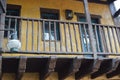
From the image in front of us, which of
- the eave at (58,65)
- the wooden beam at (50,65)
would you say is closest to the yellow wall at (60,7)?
the eave at (58,65)

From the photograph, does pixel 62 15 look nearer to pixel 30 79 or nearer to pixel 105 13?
pixel 105 13

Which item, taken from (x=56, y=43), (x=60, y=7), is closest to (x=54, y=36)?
(x=56, y=43)

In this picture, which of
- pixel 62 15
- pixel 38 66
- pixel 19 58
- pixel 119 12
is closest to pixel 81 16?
pixel 62 15

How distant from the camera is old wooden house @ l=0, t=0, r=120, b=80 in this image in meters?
6.24

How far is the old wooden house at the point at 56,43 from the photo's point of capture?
6.24m

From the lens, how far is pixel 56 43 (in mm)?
8078

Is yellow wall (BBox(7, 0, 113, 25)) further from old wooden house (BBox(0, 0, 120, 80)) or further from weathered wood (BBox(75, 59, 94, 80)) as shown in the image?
weathered wood (BBox(75, 59, 94, 80))

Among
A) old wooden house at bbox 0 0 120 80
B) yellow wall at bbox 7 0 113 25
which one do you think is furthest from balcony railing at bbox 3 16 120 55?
yellow wall at bbox 7 0 113 25

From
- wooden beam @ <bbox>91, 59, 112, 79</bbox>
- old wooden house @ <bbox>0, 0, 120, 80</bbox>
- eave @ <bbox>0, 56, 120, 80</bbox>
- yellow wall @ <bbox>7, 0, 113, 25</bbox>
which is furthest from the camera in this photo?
yellow wall @ <bbox>7, 0, 113, 25</bbox>

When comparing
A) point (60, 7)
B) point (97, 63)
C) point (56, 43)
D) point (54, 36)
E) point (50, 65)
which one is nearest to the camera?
point (50, 65)

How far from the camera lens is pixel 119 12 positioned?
9219 mm

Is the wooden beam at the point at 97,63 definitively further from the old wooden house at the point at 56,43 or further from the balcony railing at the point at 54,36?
the balcony railing at the point at 54,36

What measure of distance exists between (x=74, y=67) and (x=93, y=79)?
5.57ft

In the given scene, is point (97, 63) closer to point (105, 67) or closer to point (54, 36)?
point (105, 67)
